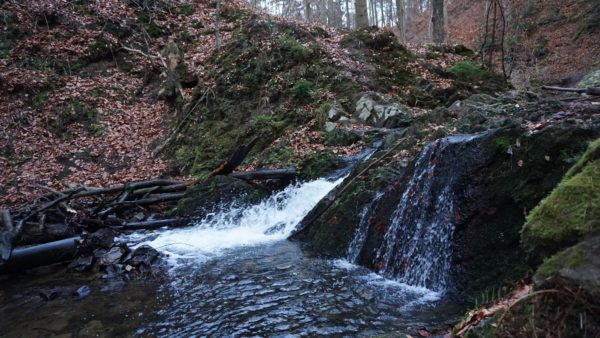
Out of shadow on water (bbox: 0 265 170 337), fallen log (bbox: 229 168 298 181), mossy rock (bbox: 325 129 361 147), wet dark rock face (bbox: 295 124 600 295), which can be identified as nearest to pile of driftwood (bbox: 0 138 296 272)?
fallen log (bbox: 229 168 298 181)

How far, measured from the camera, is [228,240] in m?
8.56

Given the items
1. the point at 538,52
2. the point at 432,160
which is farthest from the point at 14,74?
the point at 538,52

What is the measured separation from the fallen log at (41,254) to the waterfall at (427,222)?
18.3ft

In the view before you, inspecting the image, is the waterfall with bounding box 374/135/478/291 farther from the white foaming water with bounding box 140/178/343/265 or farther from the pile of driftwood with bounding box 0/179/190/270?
the pile of driftwood with bounding box 0/179/190/270

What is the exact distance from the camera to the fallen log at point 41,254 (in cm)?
713

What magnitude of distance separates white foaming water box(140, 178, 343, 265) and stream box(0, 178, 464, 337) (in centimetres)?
13

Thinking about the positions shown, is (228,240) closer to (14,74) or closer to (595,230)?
(595,230)

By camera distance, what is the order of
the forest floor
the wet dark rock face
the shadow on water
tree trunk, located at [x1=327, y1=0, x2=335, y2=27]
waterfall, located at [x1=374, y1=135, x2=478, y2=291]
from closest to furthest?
1. the wet dark rock face
2. the shadow on water
3. waterfall, located at [x1=374, y1=135, x2=478, y2=291]
4. the forest floor
5. tree trunk, located at [x1=327, y1=0, x2=335, y2=27]

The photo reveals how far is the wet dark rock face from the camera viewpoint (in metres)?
4.41

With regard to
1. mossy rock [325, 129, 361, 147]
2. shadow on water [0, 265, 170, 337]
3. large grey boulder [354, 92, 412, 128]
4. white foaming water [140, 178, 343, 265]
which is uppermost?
large grey boulder [354, 92, 412, 128]

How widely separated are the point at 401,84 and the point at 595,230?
488 inches

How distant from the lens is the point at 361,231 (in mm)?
6703

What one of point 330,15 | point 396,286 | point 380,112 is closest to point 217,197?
point 380,112

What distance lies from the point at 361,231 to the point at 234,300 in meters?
2.37
